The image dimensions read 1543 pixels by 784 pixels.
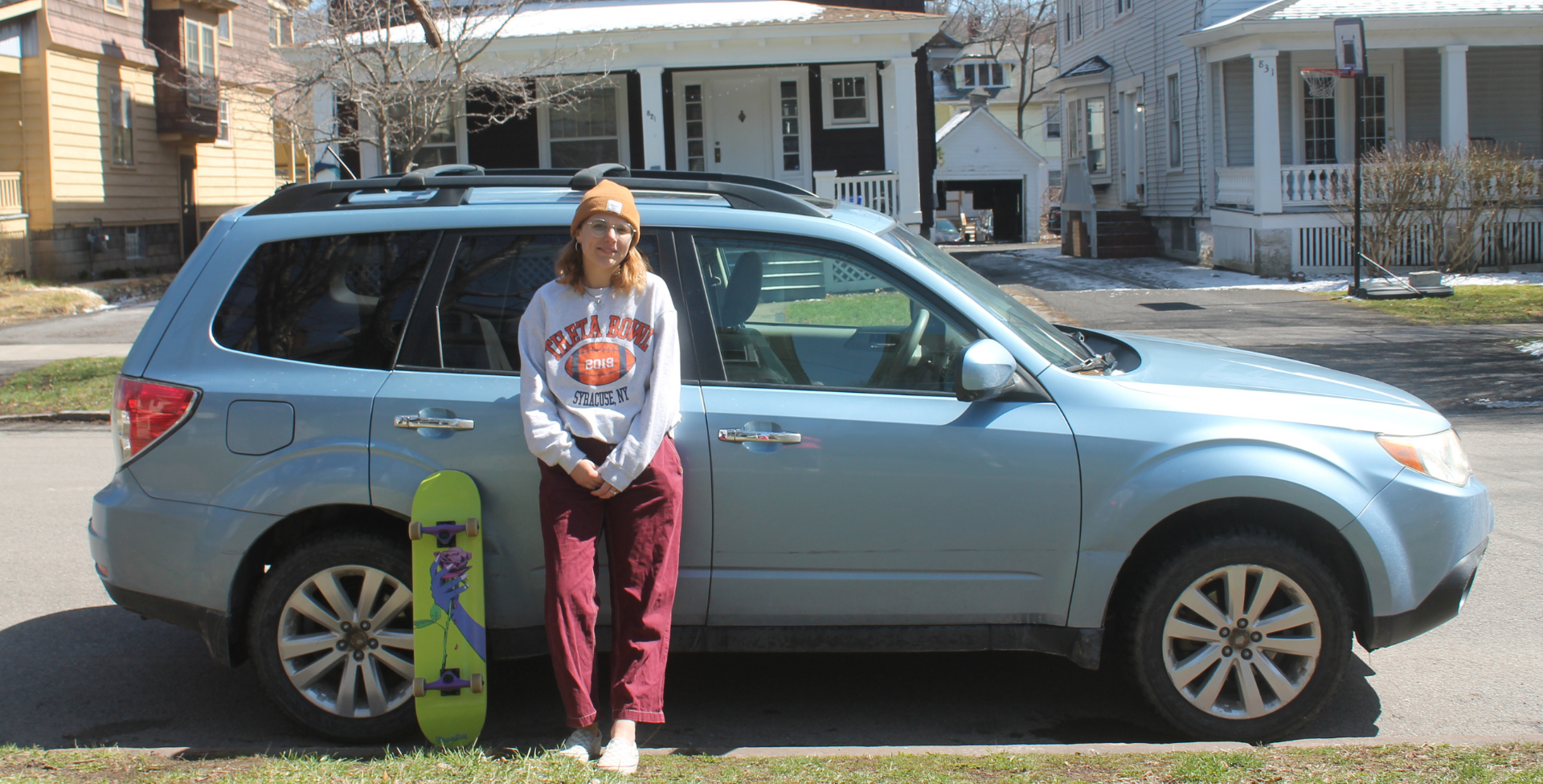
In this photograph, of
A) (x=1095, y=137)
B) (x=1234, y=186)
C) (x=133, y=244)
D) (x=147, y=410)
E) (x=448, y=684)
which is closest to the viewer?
(x=448, y=684)

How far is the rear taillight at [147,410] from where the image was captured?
163 inches

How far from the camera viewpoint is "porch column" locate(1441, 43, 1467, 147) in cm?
2094

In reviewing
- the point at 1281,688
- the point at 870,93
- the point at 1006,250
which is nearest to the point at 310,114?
the point at 870,93

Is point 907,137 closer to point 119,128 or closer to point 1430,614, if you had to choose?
point 1430,614

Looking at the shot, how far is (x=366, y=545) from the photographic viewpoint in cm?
407

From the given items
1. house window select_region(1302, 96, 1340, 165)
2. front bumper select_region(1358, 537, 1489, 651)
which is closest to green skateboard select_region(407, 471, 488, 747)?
A: front bumper select_region(1358, 537, 1489, 651)

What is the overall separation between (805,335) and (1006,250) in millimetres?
32345

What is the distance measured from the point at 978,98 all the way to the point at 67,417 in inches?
1938

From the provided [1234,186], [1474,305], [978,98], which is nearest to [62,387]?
[1474,305]

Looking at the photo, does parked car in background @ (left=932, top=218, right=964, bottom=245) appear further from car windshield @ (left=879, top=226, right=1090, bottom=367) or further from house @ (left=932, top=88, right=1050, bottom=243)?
car windshield @ (left=879, top=226, right=1090, bottom=367)

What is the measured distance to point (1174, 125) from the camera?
1056 inches

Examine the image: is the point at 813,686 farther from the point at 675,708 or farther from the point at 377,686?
the point at 377,686

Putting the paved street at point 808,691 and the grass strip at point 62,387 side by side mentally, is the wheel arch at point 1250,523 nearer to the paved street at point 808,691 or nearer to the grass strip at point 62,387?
the paved street at point 808,691

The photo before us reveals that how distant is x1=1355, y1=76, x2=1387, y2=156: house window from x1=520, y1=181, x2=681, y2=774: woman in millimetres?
23238
